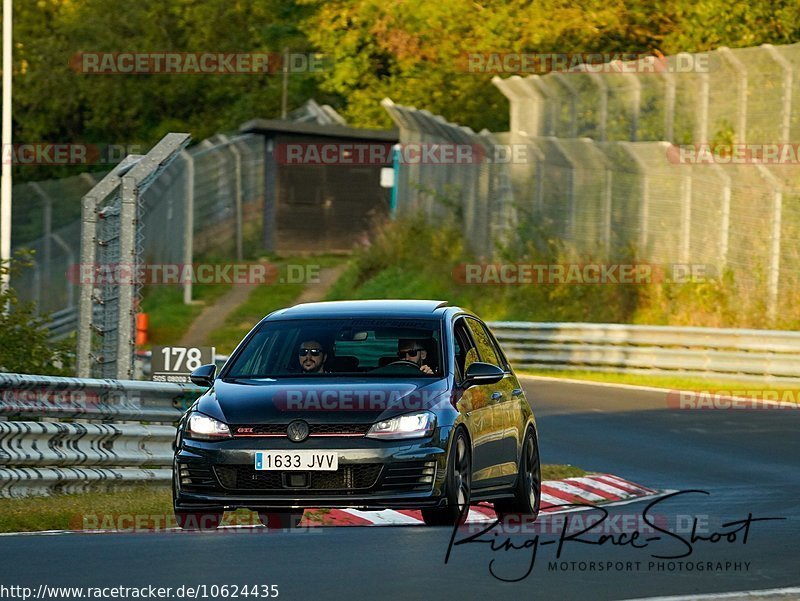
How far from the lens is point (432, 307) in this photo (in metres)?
13.6

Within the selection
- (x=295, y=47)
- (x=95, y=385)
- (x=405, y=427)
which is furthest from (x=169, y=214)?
(x=405, y=427)

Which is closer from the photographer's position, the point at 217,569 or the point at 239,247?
the point at 217,569

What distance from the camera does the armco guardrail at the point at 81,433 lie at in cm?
1435

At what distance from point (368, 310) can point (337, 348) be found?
1.23 ft

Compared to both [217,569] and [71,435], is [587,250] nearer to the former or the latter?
[71,435]

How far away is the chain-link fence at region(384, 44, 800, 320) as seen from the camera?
3169cm

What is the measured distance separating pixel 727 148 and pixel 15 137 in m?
45.6

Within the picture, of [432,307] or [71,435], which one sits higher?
[432,307]

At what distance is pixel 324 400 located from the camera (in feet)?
40.0

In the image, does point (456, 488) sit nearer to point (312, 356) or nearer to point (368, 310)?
point (312, 356)

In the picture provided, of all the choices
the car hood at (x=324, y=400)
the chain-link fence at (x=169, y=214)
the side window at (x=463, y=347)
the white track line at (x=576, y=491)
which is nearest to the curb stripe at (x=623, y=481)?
the white track line at (x=576, y=491)

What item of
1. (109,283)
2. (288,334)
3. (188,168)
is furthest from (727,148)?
(288,334)

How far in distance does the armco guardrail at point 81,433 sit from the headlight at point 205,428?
2.29m

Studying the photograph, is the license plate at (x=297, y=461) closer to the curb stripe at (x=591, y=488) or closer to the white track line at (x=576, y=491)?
the white track line at (x=576, y=491)
